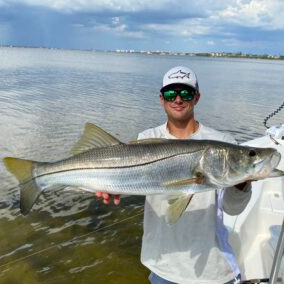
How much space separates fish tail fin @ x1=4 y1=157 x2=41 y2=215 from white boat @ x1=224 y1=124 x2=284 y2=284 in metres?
2.70

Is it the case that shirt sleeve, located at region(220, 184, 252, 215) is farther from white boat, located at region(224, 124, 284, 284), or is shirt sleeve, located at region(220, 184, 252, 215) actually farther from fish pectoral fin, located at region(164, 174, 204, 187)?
white boat, located at region(224, 124, 284, 284)

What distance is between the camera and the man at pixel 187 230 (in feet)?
11.6

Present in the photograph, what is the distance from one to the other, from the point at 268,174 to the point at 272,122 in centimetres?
2054

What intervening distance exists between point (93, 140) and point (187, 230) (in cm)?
124

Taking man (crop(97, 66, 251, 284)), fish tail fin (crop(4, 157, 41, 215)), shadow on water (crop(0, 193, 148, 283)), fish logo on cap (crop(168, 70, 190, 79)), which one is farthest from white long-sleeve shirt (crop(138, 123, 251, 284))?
shadow on water (crop(0, 193, 148, 283))

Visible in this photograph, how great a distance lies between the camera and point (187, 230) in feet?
11.7

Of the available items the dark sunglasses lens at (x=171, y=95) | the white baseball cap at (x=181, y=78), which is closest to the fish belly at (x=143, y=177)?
the dark sunglasses lens at (x=171, y=95)

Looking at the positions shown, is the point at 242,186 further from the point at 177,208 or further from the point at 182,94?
the point at 182,94

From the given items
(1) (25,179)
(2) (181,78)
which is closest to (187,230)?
(2) (181,78)

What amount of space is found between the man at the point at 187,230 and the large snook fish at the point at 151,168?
25cm

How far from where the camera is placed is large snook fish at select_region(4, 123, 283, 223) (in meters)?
3.14

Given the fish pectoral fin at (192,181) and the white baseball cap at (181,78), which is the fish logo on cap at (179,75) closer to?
the white baseball cap at (181,78)

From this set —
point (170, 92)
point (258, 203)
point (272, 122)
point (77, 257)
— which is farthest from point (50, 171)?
point (272, 122)

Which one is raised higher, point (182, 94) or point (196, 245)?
point (182, 94)
